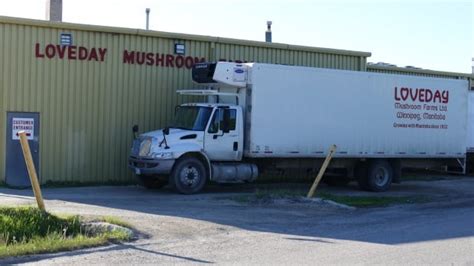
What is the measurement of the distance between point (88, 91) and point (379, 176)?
349 inches

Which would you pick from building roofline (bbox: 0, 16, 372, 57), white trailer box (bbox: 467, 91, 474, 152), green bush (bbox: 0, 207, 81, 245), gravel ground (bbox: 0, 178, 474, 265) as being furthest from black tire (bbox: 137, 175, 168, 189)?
white trailer box (bbox: 467, 91, 474, 152)

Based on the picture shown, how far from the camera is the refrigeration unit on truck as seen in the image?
1717 cm

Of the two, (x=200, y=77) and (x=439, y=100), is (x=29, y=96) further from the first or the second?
(x=439, y=100)

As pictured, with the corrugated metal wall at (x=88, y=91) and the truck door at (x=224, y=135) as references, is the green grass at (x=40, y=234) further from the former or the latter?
the corrugated metal wall at (x=88, y=91)

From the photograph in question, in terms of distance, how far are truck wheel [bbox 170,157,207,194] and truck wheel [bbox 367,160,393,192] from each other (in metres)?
5.16

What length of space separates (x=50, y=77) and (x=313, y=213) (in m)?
9.04

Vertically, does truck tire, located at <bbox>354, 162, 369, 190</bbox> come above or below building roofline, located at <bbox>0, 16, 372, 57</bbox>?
below

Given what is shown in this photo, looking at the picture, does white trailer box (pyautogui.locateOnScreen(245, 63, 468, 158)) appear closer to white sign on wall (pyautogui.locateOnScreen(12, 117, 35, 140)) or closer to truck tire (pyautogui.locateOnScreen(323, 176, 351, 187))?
truck tire (pyautogui.locateOnScreen(323, 176, 351, 187))

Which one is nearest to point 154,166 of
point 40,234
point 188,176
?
point 188,176

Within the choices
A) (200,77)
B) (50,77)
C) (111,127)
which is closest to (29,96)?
A: (50,77)

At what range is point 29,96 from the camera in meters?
18.8

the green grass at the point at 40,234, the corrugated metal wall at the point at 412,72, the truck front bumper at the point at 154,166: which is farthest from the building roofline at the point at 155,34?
the green grass at the point at 40,234

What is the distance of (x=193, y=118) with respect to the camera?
57.2 feet

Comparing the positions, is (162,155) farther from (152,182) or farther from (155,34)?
(155,34)
